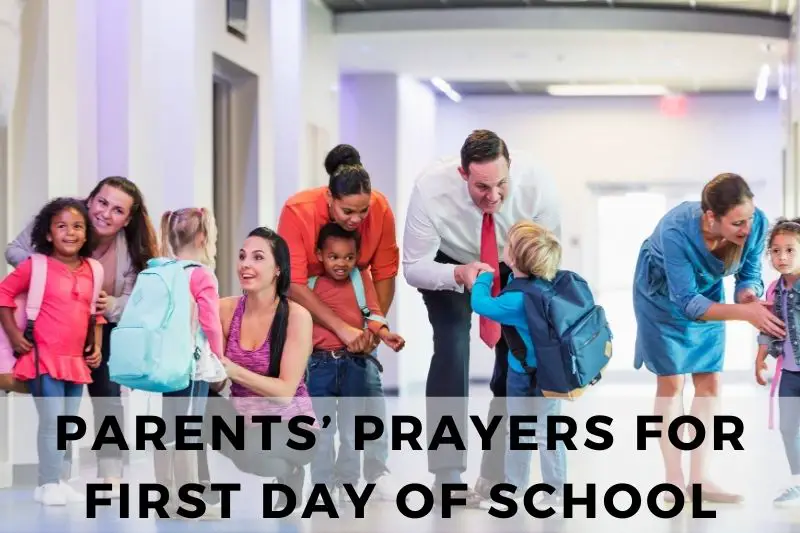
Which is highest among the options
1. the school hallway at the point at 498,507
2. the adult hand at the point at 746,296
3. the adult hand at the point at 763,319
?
the adult hand at the point at 746,296

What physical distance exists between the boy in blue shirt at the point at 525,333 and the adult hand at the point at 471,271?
39 mm

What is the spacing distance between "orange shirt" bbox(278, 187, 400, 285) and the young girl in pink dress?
0.80 metres

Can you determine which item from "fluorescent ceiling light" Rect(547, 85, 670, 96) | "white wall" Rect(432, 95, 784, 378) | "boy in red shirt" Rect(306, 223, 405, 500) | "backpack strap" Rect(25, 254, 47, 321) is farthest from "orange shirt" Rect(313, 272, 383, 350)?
"white wall" Rect(432, 95, 784, 378)

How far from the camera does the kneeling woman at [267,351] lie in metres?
4.14

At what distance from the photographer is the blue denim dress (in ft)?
14.9

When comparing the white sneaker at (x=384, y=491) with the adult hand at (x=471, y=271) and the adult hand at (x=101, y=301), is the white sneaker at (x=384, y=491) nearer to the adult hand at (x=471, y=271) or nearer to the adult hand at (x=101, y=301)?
the adult hand at (x=471, y=271)

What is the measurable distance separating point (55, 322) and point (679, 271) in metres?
2.26

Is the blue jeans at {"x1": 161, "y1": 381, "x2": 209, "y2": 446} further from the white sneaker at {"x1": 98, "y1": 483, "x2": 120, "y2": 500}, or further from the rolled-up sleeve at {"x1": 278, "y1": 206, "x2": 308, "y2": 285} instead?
the white sneaker at {"x1": 98, "y1": 483, "x2": 120, "y2": 500}

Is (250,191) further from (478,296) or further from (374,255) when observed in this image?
(478,296)

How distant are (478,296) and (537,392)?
0.42 m

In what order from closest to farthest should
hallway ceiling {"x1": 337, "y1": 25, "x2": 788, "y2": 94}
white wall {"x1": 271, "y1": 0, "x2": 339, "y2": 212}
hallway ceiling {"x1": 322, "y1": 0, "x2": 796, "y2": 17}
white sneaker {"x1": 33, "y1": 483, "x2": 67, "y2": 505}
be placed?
white sneaker {"x1": 33, "y1": 483, "x2": 67, "y2": 505}, white wall {"x1": 271, "y1": 0, "x2": 339, "y2": 212}, hallway ceiling {"x1": 322, "y1": 0, "x2": 796, "y2": 17}, hallway ceiling {"x1": 337, "y1": 25, "x2": 788, "y2": 94}

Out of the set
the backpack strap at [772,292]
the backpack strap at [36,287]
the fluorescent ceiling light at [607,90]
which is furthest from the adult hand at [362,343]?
the fluorescent ceiling light at [607,90]

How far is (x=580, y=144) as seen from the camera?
15.3 meters

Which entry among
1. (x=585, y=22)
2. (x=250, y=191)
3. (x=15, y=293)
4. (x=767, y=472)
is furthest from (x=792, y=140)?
(x=15, y=293)
